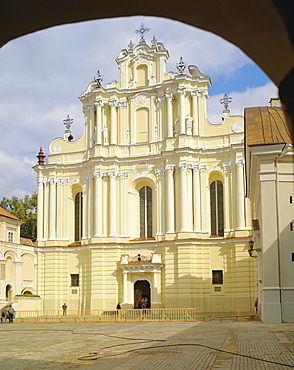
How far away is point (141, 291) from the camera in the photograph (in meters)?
45.2

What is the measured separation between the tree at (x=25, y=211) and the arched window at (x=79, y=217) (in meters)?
20.8

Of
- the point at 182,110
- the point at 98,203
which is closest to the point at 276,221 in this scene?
the point at 182,110

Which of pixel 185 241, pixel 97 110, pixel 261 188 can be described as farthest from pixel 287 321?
pixel 97 110

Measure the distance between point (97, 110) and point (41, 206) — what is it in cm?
1007

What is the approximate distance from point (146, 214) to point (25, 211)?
88.4ft

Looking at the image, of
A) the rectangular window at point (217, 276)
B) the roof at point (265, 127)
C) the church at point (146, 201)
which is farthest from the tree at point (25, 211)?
the roof at point (265, 127)

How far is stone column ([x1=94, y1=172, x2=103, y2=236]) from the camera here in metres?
46.8

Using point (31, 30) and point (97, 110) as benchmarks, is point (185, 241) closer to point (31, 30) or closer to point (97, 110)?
point (97, 110)

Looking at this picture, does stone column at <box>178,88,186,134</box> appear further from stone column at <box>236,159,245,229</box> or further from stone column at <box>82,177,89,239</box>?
stone column at <box>82,177,89,239</box>

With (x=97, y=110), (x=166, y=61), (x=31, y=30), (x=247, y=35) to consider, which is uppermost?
(x=166, y=61)

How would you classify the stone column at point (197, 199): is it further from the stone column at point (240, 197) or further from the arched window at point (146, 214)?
the arched window at point (146, 214)

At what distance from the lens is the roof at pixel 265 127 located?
26.0m

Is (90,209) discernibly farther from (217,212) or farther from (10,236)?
(217,212)

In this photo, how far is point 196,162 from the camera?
46312 millimetres
